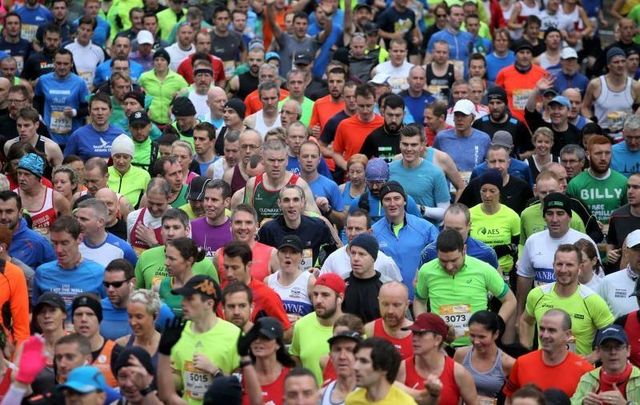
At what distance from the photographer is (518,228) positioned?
527 inches

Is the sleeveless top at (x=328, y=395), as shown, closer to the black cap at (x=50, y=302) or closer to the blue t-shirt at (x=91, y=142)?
the black cap at (x=50, y=302)

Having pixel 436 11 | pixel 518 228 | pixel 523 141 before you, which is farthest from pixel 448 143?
pixel 436 11

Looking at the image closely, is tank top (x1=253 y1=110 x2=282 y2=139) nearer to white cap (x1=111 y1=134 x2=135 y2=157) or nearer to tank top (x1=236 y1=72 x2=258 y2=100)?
white cap (x1=111 y1=134 x2=135 y2=157)

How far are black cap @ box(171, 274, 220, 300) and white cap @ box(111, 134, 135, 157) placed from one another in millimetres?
4563

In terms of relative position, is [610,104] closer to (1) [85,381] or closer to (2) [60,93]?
(2) [60,93]

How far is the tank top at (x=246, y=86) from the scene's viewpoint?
18688 mm

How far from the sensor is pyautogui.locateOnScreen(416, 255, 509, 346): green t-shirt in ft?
38.1

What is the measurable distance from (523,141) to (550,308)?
5.28 meters

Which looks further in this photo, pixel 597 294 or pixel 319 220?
pixel 319 220

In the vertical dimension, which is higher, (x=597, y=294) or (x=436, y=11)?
(x=597, y=294)

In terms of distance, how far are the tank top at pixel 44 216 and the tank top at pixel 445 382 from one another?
408 cm

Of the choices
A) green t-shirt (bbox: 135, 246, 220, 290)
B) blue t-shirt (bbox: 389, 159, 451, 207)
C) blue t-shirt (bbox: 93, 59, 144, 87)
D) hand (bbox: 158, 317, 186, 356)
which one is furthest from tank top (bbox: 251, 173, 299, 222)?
blue t-shirt (bbox: 93, 59, 144, 87)

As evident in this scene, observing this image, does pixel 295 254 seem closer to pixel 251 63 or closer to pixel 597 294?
pixel 597 294

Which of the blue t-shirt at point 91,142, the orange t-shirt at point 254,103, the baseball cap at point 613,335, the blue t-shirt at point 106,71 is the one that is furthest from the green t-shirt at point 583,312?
the blue t-shirt at point 106,71
